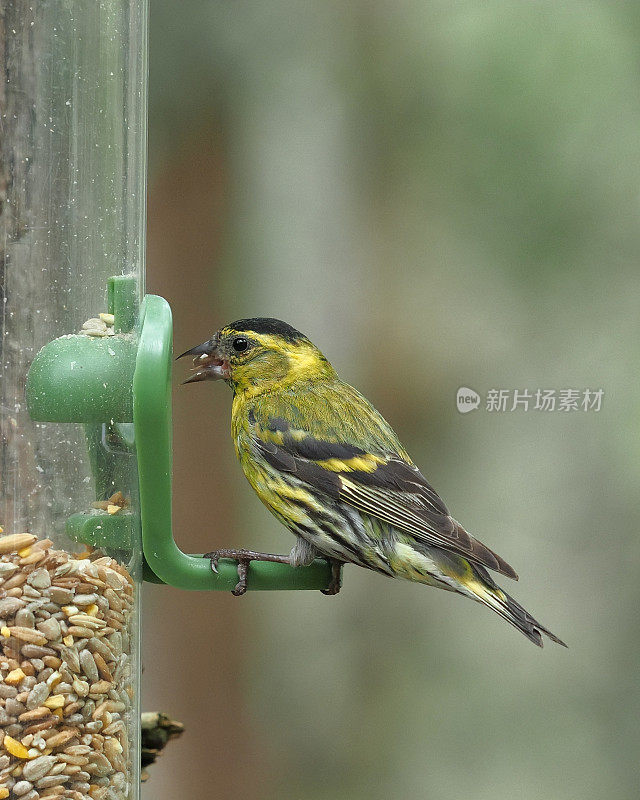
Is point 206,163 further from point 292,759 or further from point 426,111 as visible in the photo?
point 292,759

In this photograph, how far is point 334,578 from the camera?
2.35m

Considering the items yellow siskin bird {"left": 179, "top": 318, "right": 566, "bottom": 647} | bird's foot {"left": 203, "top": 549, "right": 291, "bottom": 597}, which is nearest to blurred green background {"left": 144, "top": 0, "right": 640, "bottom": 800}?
yellow siskin bird {"left": 179, "top": 318, "right": 566, "bottom": 647}

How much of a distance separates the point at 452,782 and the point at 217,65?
277 centimetres

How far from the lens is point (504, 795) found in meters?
4.14

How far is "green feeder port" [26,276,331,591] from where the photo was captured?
1.63 metres

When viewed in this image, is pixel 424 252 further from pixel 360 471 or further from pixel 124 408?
pixel 124 408

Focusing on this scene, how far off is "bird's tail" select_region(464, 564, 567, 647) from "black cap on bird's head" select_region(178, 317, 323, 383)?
0.73 metres

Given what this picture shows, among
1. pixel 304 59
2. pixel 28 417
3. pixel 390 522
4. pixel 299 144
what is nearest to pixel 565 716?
pixel 390 522

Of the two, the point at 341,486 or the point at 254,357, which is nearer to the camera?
the point at 341,486

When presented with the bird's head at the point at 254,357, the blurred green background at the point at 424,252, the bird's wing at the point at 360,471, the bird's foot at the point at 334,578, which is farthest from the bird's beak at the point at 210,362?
the blurred green background at the point at 424,252

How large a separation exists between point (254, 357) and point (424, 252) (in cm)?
136
